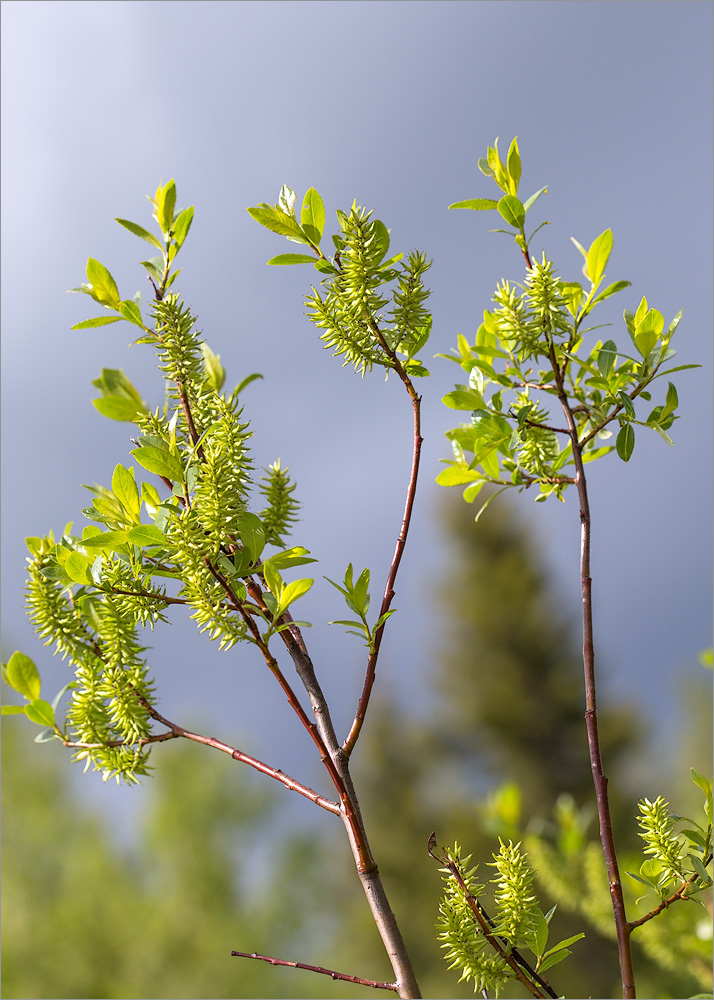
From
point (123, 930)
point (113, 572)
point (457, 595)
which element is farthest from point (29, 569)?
point (457, 595)

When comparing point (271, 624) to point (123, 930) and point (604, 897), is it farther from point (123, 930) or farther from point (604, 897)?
point (123, 930)

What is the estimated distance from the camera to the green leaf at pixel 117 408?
1.86ft

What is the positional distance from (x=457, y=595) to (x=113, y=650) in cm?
890

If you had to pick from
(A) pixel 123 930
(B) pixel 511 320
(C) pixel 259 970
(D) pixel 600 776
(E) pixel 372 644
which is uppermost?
(A) pixel 123 930

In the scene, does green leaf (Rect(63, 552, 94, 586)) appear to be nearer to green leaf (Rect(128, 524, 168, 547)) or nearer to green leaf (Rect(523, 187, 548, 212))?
green leaf (Rect(128, 524, 168, 547))

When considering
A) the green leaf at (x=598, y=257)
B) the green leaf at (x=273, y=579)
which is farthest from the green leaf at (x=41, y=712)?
the green leaf at (x=598, y=257)

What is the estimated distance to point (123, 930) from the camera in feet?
23.8

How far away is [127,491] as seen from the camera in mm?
542

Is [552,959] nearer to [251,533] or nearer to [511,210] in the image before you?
[251,533]

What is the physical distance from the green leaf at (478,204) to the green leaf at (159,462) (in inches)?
12.1

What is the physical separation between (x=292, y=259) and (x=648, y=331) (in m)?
0.30

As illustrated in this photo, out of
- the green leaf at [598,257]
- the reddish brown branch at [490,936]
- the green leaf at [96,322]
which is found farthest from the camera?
the green leaf at [598,257]

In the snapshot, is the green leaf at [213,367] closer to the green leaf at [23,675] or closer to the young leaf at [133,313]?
the young leaf at [133,313]

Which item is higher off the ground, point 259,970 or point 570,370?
point 259,970
